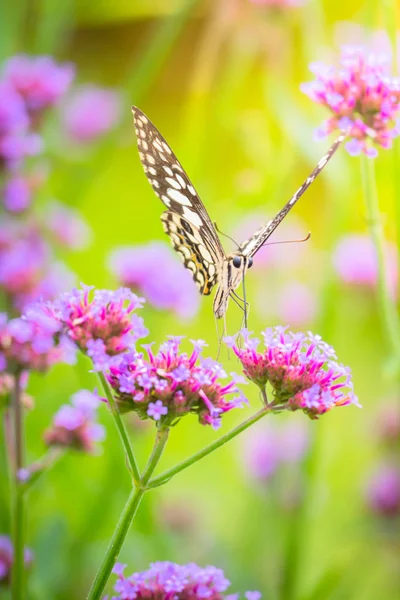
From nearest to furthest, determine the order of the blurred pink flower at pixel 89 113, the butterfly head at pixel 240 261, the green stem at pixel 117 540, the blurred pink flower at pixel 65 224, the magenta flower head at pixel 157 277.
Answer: the green stem at pixel 117 540 < the butterfly head at pixel 240 261 < the magenta flower head at pixel 157 277 < the blurred pink flower at pixel 65 224 < the blurred pink flower at pixel 89 113

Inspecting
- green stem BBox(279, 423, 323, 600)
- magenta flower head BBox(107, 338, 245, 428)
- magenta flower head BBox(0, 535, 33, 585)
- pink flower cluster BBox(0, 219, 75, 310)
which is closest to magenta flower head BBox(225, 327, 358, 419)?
magenta flower head BBox(107, 338, 245, 428)

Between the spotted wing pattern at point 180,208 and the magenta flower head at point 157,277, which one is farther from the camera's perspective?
the magenta flower head at point 157,277

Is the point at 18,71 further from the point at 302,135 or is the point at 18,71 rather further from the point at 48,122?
the point at 302,135

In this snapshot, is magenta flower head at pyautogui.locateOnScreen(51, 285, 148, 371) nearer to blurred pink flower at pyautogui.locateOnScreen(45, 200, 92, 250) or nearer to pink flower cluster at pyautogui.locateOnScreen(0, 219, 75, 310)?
pink flower cluster at pyautogui.locateOnScreen(0, 219, 75, 310)

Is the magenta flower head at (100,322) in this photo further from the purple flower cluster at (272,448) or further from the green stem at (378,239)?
the purple flower cluster at (272,448)

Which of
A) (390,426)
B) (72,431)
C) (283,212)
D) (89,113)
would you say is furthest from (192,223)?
(89,113)

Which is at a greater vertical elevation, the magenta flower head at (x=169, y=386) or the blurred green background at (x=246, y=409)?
the blurred green background at (x=246, y=409)

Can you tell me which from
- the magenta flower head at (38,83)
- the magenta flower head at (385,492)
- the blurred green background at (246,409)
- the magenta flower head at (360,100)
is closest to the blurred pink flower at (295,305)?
the blurred green background at (246,409)

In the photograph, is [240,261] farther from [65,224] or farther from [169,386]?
[65,224]
